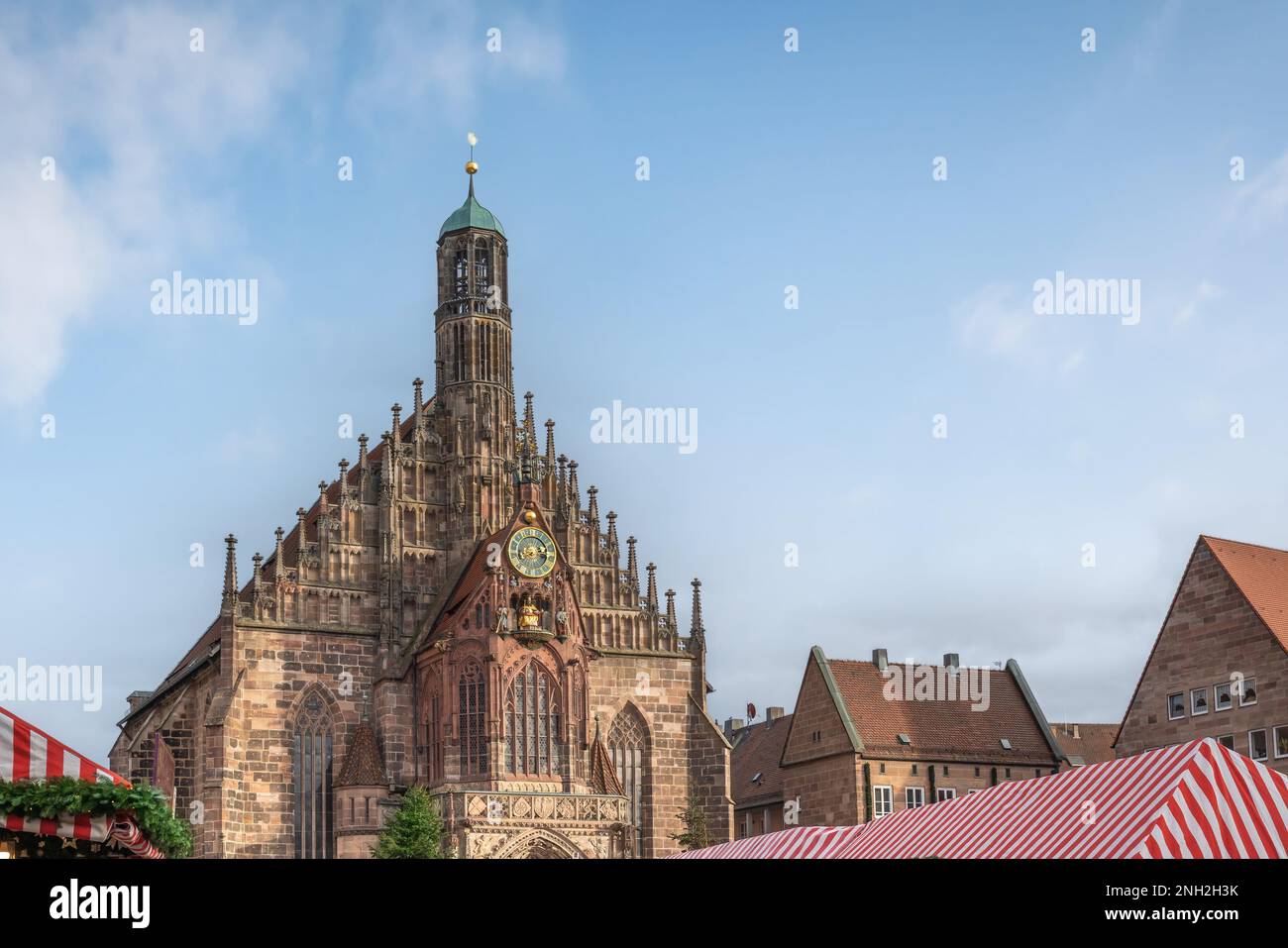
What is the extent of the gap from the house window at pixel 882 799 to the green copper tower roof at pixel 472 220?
2570 cm

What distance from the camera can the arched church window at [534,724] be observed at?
54500 millimetres

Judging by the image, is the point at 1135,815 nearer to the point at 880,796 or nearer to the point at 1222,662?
the point at 1222,662

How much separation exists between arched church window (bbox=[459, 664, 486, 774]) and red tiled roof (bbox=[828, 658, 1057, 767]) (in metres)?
18.0

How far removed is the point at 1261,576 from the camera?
52719mm

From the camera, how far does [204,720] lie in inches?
2239

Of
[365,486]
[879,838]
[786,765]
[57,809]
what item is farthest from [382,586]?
[57,809]

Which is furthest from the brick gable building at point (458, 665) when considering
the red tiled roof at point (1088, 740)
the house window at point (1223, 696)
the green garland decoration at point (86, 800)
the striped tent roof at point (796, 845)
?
the green garland decoration at point (86, 800)

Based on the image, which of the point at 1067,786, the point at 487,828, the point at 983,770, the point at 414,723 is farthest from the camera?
the point at 983,770

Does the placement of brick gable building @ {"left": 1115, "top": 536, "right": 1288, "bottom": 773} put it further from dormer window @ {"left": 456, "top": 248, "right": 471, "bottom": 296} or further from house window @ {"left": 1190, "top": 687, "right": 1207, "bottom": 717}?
dormer window @ {"left": 456, "top": 248, "right": 471, "bottom": 296}

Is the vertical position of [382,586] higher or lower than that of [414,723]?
higher

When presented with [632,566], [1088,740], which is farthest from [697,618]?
[1088,740]

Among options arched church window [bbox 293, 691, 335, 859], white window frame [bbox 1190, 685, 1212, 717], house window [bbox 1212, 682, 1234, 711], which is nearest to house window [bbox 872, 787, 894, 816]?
white window frame [bbox 1190, 685, 1212, 717]

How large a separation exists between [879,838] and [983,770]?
42739 millimetres
